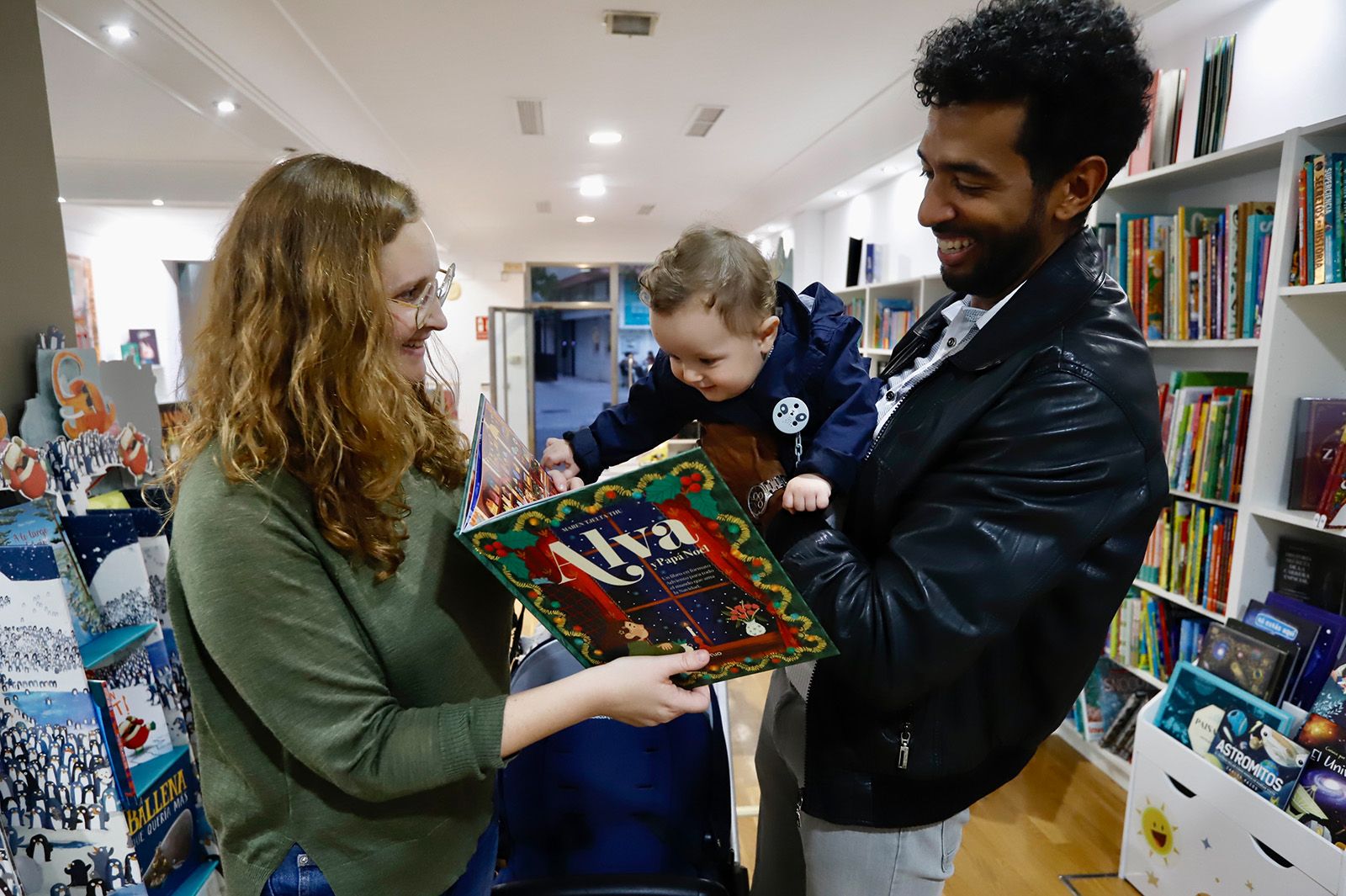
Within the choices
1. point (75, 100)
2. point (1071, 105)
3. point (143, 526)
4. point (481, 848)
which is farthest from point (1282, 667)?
point (75, 100)

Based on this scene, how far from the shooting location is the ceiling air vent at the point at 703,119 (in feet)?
14.6

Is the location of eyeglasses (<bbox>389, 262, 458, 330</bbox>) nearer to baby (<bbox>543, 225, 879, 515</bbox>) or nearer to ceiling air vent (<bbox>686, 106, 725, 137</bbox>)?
baby (<bbox>543, 225, 879, 515</bbox>)

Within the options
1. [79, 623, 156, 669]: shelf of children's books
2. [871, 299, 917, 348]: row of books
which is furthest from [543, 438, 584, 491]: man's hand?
[871, 299, 917, 348]: row of books

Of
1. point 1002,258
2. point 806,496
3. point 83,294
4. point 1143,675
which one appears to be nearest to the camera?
point 1002,258

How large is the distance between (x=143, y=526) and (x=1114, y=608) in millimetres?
2108

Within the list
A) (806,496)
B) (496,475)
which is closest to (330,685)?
(496,475)

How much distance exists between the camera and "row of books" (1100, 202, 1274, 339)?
224 cm

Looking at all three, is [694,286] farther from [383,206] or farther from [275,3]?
[275,3]

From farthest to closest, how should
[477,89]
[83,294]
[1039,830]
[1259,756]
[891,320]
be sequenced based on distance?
[83,294] → [891,320] → [477,89] → [1039,830] → [1259,756]

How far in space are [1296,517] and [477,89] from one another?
4.24 meters

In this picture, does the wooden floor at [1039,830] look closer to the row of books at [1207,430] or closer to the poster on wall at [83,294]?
the row of books at [1207,430]

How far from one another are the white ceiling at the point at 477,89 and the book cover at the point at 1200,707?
2451 millimetres

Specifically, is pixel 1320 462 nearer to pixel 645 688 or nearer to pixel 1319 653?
pixel 1319 653

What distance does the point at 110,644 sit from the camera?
1.58 metres
